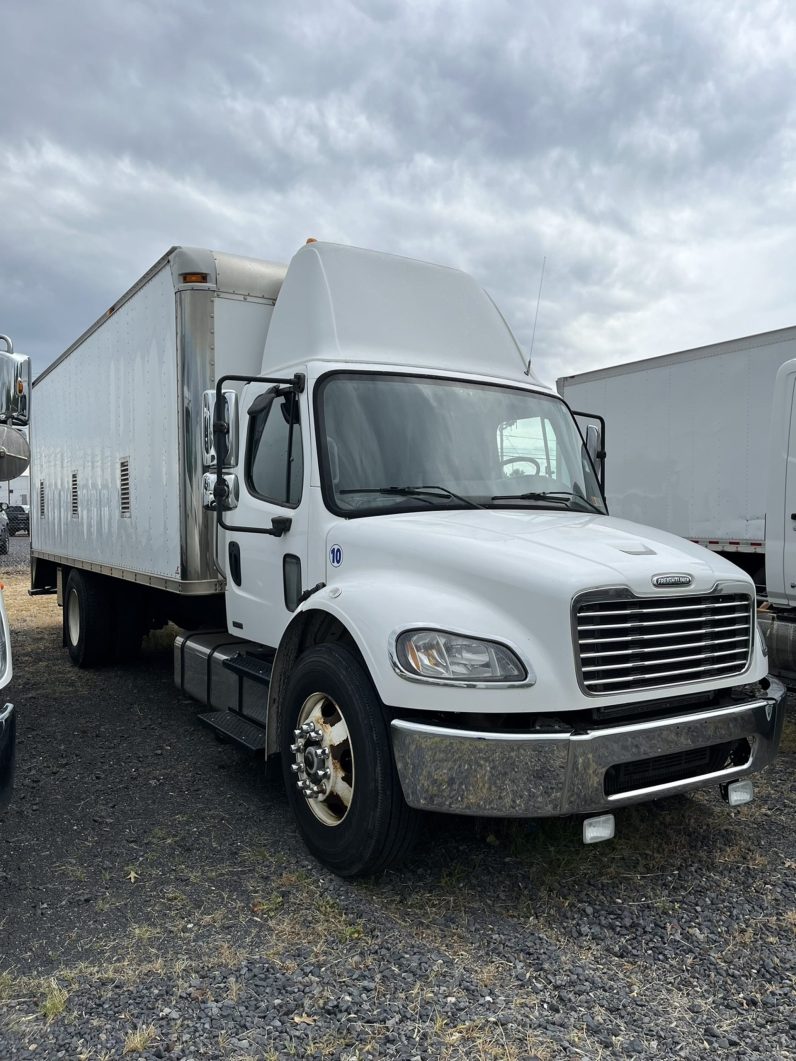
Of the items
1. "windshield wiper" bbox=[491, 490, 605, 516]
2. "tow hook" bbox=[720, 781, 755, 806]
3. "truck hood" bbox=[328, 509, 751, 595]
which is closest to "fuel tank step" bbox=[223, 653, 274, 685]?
"truck hood" bbox=[328, 509, 751, 595]

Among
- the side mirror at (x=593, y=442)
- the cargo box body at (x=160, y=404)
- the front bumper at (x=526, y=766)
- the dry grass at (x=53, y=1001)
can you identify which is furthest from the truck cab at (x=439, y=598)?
the dry grass at (x=53, y=1001)

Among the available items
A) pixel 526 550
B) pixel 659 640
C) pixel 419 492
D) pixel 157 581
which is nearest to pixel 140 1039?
pixel 526 550

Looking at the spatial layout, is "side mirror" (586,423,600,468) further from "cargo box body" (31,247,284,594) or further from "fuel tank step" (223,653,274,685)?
"fuel tank step" (223,653,274,685)

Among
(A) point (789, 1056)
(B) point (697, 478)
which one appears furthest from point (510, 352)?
(B) point (697, 478)

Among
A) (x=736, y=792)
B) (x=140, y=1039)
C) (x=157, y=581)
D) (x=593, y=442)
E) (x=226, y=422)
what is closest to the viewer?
(x=140, y=1039)

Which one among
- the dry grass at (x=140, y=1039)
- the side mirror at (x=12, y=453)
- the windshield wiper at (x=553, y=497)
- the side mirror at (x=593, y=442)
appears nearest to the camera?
the dry grass at (x=140, y=1039)

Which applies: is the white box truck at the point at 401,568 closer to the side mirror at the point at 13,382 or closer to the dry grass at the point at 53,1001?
the side mirror at the point at 13,382

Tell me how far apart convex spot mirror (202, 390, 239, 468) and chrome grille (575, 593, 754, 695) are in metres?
2.25

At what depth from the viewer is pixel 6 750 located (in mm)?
3447

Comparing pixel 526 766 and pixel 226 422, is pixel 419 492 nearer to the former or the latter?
pixel 226 422

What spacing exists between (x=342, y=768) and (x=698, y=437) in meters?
7.18

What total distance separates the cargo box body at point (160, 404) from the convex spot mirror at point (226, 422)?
0.35 feet

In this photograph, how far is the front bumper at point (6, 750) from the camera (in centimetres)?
341

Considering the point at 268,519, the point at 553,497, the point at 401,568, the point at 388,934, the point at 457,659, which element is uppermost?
the point at 553,497
